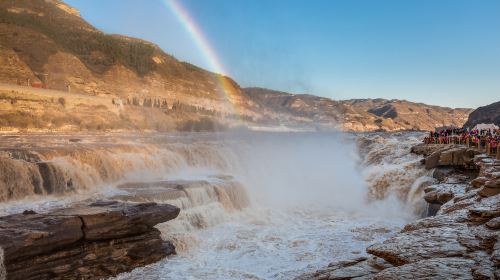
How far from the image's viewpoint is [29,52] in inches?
3588

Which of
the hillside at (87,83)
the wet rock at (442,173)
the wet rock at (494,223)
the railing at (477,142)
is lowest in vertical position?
the wet rock at (442,173)

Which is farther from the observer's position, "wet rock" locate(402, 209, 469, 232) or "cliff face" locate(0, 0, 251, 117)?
"cliff face" locate(0, 0, 251, 117)

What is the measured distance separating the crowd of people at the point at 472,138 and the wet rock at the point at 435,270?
15.8 meters

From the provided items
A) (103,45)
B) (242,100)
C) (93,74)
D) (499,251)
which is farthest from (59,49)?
(499,251)

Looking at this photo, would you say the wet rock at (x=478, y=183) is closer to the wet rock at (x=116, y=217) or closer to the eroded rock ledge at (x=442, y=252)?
the eroded rock ledge at (x=442, y=252)

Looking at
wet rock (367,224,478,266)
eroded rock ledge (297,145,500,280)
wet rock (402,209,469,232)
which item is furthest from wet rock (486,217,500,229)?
wet rock (402,209,469,232)

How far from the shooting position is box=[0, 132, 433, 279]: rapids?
499 inches

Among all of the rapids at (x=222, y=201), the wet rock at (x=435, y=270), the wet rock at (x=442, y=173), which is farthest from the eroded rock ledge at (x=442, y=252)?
the wet rock at (x=442, y=173)

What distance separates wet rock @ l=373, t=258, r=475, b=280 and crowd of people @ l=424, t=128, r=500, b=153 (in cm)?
1580

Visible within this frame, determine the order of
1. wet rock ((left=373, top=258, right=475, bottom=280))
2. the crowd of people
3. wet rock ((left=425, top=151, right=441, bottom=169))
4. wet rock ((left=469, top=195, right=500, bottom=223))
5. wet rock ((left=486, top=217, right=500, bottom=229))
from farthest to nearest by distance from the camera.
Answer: wet rock ((left=425, top=151, right=441, bottom=169)), the crowd of people, wet rock ((left=469, top=195, right=500, bottom=223)), wet rock ((left=486, top=217, right=500, bottom=229)), wet rock ((left=373, top=258, right=475, bottom=280))

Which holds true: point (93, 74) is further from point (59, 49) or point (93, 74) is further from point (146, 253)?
point (146, 253)

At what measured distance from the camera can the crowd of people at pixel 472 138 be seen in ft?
69.3

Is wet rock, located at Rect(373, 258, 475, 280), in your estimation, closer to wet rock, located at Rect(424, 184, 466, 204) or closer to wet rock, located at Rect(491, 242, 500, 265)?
wet rock, located at Rect(491, 242, 500, 265)

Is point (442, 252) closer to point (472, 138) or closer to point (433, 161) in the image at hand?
point (433, 161)
